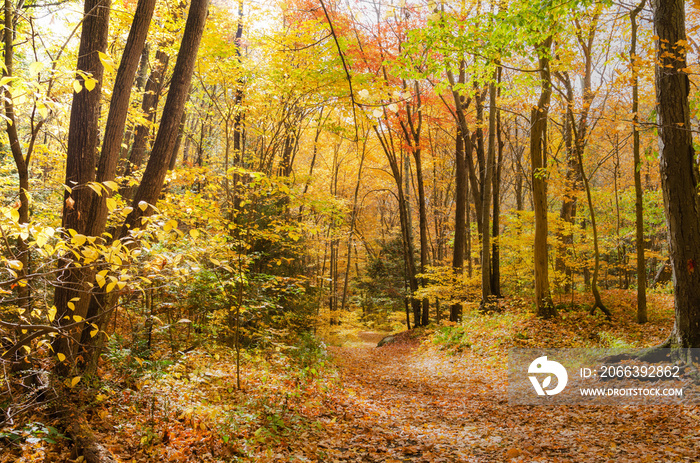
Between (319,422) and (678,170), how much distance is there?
235 inches

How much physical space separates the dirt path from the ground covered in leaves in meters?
0.01

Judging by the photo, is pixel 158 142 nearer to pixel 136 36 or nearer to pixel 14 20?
pixel 136 36

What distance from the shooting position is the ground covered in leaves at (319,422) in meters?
3.51

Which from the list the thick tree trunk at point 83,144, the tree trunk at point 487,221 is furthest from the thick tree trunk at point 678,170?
the thick tree trunk at point 83,144

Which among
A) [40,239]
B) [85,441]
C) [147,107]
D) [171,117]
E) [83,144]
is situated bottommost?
[85,441]

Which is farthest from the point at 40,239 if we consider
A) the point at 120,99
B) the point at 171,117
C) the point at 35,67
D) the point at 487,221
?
the point at 487,221

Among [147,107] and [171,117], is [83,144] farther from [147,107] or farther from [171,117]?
[147,107]

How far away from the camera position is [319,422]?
180 inches

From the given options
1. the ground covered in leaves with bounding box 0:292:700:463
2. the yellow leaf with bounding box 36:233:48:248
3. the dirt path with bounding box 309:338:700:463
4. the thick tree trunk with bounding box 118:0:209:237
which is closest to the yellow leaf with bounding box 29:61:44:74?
the yellow leaf with bounding box 36:233:48:248

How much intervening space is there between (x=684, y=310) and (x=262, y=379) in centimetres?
601

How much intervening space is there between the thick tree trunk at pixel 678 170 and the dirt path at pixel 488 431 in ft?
5.15

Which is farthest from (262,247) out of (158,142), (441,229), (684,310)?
(441,229)

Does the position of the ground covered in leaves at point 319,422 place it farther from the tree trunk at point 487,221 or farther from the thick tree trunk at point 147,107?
the thick tree trunk at point 147,107

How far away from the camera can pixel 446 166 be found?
2186 centimetres
